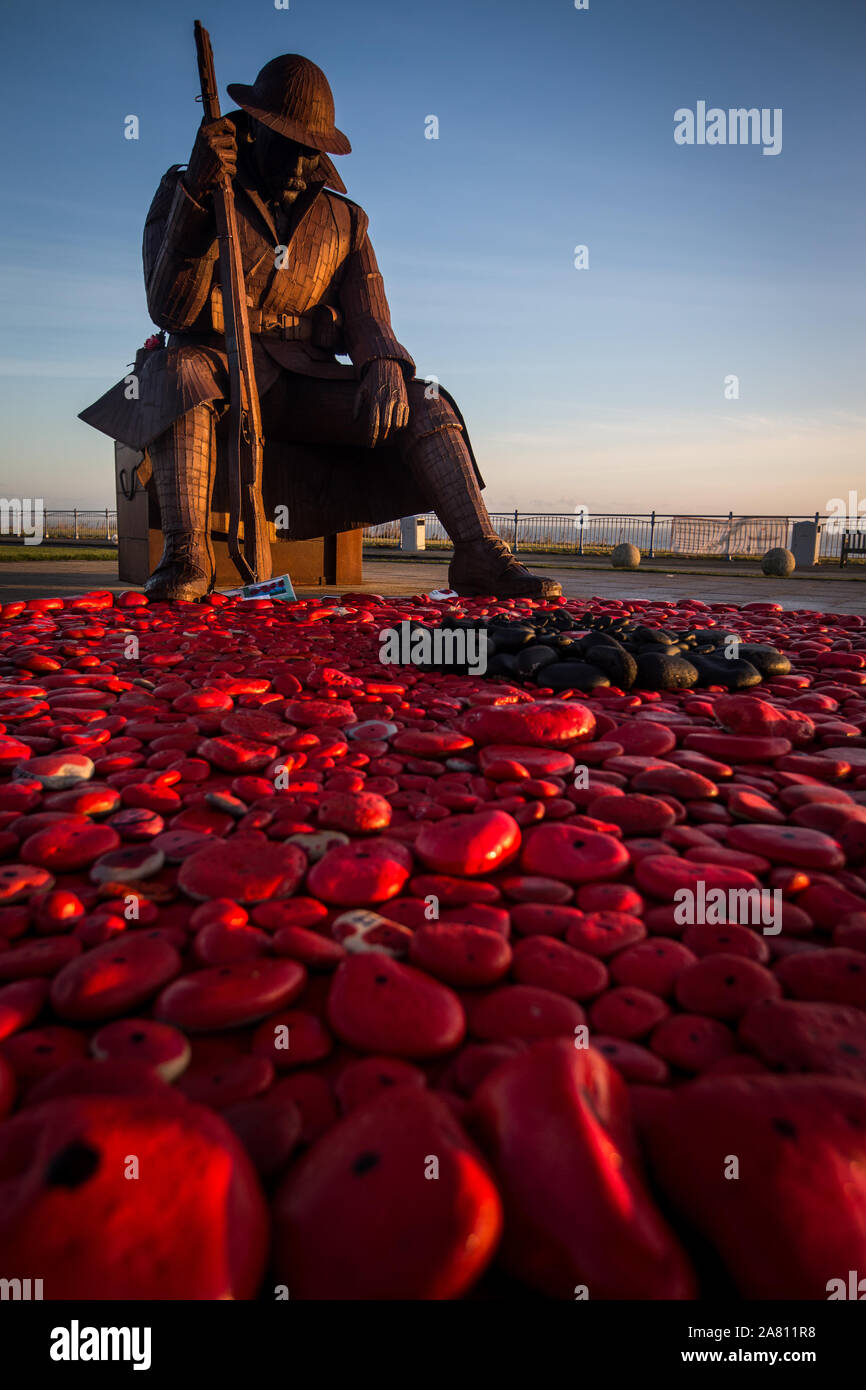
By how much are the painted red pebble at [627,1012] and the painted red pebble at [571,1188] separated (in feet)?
0.46

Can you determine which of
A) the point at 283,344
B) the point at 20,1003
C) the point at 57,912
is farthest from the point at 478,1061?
the point at 283,344

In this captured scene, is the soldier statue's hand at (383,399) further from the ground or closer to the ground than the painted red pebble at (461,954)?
further from the ground

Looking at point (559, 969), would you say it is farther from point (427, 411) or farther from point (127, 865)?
point (427, 411)

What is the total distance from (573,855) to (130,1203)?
767 millimetres

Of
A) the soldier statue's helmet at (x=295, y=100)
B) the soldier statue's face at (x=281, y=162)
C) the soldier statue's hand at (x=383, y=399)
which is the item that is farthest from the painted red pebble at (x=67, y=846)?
the soldier statue's face at (x=281, y=162)

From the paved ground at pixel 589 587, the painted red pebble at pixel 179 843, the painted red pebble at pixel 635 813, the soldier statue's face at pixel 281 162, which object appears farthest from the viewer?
the paved ground at pixel 589 587

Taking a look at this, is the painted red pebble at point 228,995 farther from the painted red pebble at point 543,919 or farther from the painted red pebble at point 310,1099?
the painted red pebble at point 543,919

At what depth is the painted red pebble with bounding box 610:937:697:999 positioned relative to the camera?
35.8 inches

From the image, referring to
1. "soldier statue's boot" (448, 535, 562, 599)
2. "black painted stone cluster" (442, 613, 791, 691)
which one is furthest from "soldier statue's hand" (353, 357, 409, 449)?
"black painted stone cluster" (442, 613, 791, 691)

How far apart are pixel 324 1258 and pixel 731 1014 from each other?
0.49 metres

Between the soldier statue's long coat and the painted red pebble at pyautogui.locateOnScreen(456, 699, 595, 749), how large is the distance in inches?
110

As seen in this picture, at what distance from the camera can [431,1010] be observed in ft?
2.74

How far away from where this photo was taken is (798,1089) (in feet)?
2.22

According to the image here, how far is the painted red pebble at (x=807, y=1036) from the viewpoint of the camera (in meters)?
0.75
